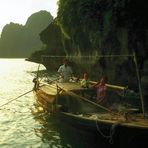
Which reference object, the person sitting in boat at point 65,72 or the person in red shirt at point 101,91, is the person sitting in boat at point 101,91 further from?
the person sitting in boat at point 65,72

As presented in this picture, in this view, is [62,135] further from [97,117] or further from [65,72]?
[65,72]

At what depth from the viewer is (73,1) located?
105 ft

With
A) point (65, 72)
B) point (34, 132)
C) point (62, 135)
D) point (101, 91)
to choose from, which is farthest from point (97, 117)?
point (65, 72)

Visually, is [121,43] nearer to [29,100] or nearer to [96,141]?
[29,100]

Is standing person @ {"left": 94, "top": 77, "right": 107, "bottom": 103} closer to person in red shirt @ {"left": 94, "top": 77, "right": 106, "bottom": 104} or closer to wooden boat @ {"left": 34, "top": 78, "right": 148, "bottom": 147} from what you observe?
person in red shirt @ {"left": 94, "top": 77, "right": 106, "bottom": 104}

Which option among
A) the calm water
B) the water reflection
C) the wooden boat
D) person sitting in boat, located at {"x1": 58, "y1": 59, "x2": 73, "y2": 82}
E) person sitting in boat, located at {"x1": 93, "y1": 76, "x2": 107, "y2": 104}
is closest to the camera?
the wooden boat

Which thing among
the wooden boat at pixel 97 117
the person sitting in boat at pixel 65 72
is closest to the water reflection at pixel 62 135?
the wooden boat at pixel 97 117

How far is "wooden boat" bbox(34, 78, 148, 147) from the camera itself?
13.7 meters

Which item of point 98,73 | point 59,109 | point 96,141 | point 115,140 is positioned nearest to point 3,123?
point 59,109

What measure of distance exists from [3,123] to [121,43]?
10.7 m

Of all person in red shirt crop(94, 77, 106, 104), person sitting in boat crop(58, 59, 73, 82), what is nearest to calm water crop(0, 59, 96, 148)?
person in red shirt crop(94, 77, 106, 104)

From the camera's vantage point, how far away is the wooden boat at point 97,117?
44.9 ft

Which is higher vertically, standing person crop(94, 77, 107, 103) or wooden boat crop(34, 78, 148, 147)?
standing person crop(94, 77, 107, 103)

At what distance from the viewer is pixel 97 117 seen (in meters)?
15.3
